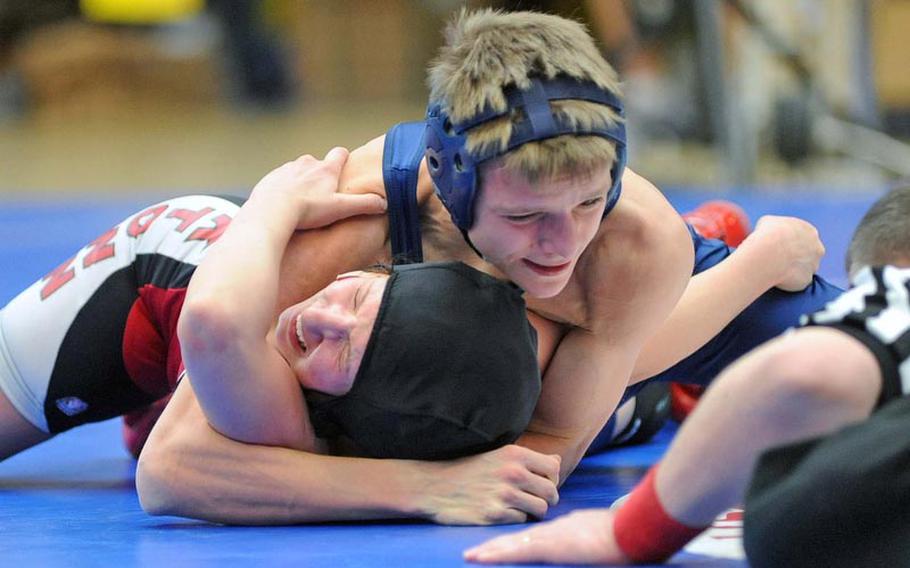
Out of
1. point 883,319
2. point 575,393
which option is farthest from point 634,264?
point 883,319

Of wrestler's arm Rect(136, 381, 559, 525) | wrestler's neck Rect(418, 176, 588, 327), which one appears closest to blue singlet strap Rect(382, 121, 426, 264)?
wrestler's neck Rect(418, 176, 588, 327)

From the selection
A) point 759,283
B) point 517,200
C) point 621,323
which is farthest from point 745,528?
point 759,283

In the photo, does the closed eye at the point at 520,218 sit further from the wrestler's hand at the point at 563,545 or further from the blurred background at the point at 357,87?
the blurred background at the point at 357,87

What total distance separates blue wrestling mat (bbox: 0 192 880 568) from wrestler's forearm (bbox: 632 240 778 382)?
241 millimetres

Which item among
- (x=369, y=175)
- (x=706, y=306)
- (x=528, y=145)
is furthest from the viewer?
(x=706, y=306)

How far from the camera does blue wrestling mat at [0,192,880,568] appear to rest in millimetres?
2236

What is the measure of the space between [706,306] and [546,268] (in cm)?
70

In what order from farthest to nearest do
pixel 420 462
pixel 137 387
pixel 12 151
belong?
pixel 12 151
pixel 137 387
pixel 420 462

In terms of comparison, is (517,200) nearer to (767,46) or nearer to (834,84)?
(767,46)

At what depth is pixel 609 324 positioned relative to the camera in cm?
270

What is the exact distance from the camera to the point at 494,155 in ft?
7.68

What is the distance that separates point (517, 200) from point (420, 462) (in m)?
0.46

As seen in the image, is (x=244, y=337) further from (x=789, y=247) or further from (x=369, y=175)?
(x=789, y=247)

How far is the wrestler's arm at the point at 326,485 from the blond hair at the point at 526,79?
0.49 m
